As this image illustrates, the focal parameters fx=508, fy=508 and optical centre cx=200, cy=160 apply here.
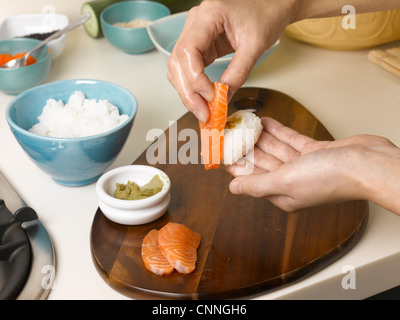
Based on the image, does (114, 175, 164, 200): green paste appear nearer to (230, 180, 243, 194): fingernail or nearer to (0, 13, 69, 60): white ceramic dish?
(230, 180, 243, 194): fingernail

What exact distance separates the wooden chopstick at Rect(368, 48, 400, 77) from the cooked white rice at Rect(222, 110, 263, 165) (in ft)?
2.96

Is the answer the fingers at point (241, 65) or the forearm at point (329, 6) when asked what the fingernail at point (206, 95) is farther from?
the forearm at point (329, 6)

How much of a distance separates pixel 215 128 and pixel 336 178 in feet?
1.11

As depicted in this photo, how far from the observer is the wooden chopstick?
2.02 metres

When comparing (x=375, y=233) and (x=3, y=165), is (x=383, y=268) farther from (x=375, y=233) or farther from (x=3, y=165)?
(x=3, y=165)

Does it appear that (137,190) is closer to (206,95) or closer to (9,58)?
(206,95)

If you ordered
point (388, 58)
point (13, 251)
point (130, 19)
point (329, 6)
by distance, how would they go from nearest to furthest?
point (13, 251) → point (329, 6) → point (388, 58) → point (130, 19)

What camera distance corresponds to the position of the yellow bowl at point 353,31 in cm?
202

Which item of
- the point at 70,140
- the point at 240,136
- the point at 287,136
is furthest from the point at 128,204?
the point at 287,136

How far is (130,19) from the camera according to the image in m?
2.33

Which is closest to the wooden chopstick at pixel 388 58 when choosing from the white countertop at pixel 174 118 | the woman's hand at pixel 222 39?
the white countertop at pixel 174 118

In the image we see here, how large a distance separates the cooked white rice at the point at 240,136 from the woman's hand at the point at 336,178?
13 cm

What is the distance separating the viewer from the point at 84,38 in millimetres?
2355

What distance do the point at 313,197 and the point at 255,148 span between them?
30cm
